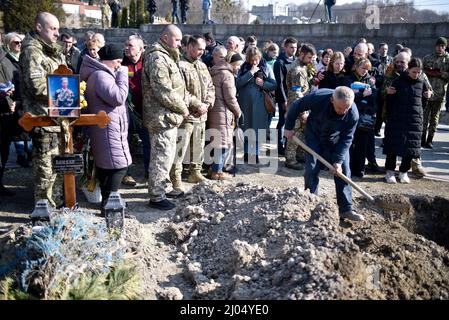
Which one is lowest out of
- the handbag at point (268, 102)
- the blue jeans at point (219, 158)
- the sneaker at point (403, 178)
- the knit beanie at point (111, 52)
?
the sneaker at point (403, 178)

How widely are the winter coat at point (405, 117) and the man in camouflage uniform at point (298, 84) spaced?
1330 mm

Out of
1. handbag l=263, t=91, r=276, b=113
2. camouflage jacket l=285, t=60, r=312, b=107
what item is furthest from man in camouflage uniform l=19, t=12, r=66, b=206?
camouflage jacket l=285, t=60, r=312, b=107

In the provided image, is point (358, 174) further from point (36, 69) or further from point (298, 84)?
point (36, 69)

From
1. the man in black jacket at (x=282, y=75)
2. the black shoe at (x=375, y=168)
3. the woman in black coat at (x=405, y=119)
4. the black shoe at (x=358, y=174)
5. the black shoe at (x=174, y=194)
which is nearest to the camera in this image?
the black shoe at (x=174, y=194)

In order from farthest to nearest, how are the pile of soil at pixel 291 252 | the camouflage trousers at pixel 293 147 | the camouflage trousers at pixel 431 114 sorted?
the camouflage trousers at pixel 431 114, the camouflage trousers at pixel 293 147, the pile of soil at pixel 291 252

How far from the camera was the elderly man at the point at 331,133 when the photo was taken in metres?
5.39

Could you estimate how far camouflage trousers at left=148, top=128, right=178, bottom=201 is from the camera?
5.70m

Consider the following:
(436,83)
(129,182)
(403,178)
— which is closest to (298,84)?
(403,178)

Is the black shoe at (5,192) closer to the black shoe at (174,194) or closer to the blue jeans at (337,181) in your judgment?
the black shoe at (174,194)

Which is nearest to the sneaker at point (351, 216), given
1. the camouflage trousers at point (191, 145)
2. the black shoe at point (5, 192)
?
the camouflage trousers at point (191, 145)

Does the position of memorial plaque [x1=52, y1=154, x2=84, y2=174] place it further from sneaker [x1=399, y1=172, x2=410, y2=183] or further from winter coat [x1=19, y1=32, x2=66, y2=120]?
sneaker [x1=399, y1=172, x2=410, y2=183]

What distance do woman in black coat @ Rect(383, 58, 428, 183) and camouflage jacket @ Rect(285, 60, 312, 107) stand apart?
4.28 feet

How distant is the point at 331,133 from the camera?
5.51 meters
